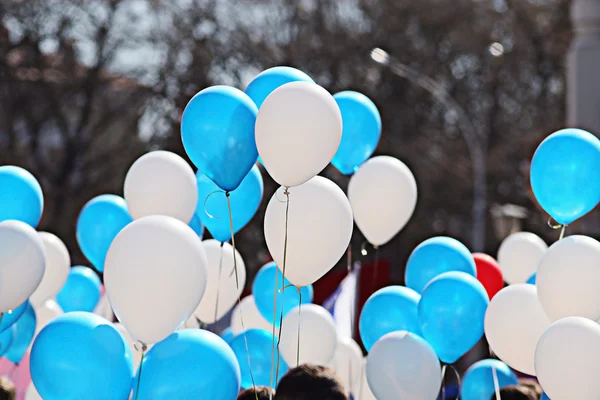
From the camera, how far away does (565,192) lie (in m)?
4.57

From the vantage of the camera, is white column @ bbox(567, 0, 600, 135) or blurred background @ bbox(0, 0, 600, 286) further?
blurred background @ bbox(0, 0, 600, 286)

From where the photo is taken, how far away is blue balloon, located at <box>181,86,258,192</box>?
404 centimetres

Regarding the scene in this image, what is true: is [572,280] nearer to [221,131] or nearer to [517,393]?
[517,393]

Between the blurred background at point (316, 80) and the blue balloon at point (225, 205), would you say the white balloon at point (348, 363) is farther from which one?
the blurred background at point (316, 80)

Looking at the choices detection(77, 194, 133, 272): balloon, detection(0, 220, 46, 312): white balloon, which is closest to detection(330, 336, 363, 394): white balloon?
detection(77, 194, 133, 272): balloon

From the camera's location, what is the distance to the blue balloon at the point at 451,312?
4.48 m

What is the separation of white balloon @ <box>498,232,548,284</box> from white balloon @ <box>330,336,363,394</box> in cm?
120

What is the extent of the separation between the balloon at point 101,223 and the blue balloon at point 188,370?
2.26 m

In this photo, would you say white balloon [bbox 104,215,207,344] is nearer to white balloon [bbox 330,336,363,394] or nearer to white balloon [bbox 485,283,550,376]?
white balloon [bbox 485,283,550,376]

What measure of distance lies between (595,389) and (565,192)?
1.23 m

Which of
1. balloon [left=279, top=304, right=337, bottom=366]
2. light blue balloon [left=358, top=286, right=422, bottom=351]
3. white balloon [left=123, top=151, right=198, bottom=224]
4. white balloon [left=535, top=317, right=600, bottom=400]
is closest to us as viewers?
white balloon [left=535, top=317, right=600, bottom=400]

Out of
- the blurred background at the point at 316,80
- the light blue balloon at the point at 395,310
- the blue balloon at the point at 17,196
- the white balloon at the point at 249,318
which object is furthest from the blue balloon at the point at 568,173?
the blurred background at the point at 316,80

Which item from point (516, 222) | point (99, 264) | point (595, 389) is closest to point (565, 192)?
point (595, 389)

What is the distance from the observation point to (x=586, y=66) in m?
13.4
